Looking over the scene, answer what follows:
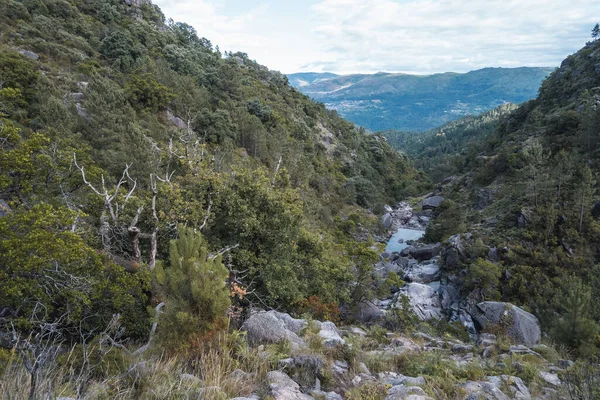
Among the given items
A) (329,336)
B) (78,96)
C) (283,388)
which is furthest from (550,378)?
(78,96)

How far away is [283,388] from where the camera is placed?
17.7ft

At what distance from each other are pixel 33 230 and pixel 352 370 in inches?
331

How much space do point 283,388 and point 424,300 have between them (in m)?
26.3

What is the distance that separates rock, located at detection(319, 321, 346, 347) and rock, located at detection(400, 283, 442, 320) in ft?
60.0

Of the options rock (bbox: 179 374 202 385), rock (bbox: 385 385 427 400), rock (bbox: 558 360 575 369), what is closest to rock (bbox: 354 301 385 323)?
rock (bbox: 558 360 575 369)

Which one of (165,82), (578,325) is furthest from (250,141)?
(578,325)

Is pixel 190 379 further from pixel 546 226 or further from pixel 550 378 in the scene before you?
pixel 546 226

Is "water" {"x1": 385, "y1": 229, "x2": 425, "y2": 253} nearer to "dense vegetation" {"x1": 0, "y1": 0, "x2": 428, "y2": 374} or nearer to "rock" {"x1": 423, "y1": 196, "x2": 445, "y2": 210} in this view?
"dense vegetation" {"x1": 0, "y1": 0, "x2": 428, "y2": 374}

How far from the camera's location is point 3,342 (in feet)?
23.9

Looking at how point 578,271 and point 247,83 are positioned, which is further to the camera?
point 247,83

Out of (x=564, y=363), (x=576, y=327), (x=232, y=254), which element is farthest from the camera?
(x=232, y=254)

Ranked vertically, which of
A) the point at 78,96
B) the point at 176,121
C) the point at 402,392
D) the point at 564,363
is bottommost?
the point at 564,363

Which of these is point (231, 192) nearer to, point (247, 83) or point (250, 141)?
point (250, 141)

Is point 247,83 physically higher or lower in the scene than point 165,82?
higher
